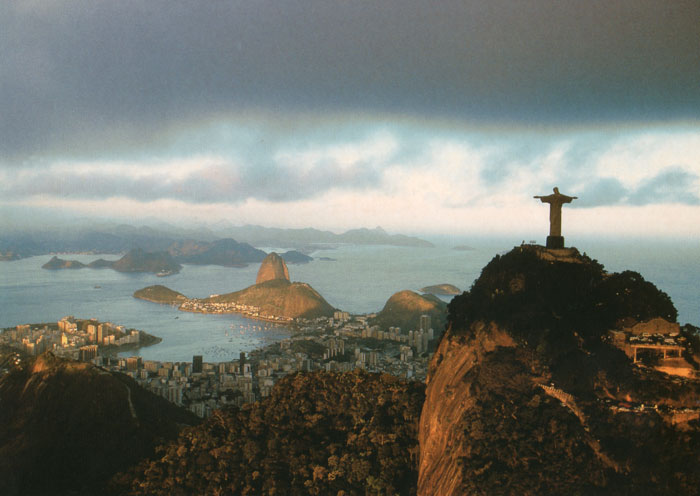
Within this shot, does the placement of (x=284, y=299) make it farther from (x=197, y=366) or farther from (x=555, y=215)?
(x=555, y=215)

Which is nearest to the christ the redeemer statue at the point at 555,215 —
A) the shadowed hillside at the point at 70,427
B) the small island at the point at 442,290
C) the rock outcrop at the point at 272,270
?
the shadowed hillside at the point at 70,427

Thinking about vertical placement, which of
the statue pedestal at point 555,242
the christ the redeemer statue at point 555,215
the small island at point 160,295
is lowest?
the small island at point 160,295

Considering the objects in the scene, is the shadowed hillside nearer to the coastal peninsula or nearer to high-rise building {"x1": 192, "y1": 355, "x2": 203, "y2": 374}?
high-rise building {"x1": 192, "y1": 355, "x2": 203, "y2": 374}

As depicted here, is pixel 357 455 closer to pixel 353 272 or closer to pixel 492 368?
pixel 492 368

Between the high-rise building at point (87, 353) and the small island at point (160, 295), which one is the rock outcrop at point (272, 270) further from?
the high-rise building at point (87, 353)

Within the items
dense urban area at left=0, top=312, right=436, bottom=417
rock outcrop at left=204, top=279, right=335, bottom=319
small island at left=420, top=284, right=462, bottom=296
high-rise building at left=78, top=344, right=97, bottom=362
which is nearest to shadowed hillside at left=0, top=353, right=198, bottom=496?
dense urban area at left=0, top=312, right=436, bottom=417

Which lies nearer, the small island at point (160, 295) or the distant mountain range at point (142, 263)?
the small island at point (160, 295)
